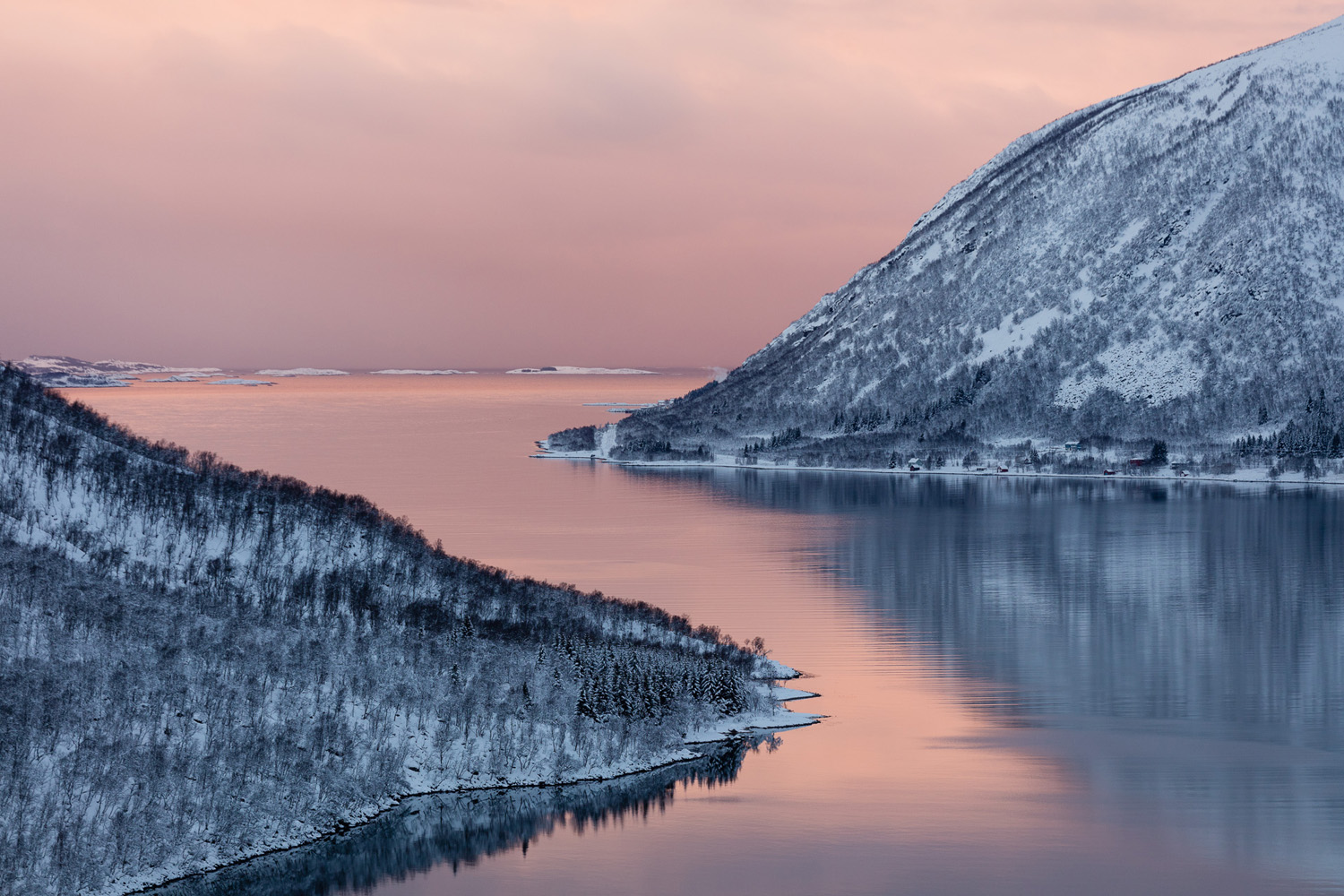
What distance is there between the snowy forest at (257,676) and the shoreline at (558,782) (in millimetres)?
146

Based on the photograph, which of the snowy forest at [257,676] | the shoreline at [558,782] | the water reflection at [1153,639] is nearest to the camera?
the shoreline at [558,782]

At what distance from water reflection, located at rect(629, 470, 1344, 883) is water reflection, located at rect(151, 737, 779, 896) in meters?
14.2

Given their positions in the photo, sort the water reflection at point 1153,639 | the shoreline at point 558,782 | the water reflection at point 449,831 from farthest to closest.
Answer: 1. the water reflection at point 1153,639
2. the water reflection at point 449,831
3. the shoreline at point 558,782

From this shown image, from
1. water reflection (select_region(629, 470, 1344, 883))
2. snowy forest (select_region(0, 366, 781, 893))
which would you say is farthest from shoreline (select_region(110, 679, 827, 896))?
water reflection (select_region(629, 470, 1344, 883))

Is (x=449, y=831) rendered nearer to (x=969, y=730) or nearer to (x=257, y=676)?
(x=257, y=676)

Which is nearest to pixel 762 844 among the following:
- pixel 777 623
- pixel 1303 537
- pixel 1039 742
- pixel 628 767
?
pixel 628 767

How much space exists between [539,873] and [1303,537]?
95010 millimetres

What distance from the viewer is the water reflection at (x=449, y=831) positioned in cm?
4000

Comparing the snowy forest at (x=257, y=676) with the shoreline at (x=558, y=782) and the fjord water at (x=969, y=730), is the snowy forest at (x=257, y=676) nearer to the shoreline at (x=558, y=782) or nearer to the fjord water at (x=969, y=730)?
the shoreline at (x=558, y=782)

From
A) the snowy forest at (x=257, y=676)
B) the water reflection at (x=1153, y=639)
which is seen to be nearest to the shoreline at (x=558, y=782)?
the snowy forest at (x=257, y=676)

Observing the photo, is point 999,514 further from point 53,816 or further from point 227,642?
point 53,816

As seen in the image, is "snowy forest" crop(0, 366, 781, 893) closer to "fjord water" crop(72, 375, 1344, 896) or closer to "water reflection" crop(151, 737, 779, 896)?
"water reflection" crop(151, 737, 779, 896)

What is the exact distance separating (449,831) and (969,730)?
68.1 feet

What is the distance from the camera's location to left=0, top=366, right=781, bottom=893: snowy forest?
4044 cm
